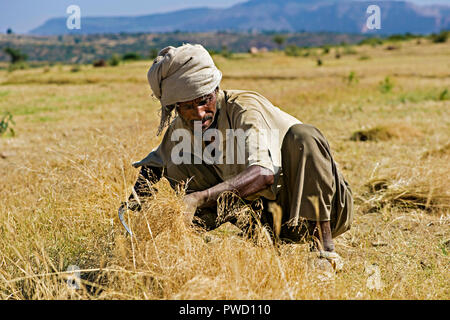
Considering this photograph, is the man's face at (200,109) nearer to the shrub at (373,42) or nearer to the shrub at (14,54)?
the shrub at (373,42)

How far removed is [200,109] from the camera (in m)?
2.56

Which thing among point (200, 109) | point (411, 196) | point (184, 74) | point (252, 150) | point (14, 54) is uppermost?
point (14, 54)

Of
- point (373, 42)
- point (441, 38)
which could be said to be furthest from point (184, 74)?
point (373, 42)

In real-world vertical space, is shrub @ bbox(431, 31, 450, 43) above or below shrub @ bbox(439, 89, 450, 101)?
above

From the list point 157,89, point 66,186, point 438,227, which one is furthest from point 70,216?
point 438,227

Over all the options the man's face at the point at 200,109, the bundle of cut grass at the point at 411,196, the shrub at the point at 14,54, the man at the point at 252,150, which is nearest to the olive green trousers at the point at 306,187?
the man at the point at 252,150

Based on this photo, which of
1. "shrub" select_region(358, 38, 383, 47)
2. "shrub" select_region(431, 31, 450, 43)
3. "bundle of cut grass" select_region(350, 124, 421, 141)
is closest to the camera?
"bundle of cut grass" select_region(350, 124, 421, 141)

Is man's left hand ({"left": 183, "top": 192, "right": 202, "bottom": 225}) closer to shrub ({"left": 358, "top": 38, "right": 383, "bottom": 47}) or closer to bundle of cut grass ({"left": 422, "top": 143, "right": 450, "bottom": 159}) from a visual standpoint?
bundle of cut grass ({"left": 422, "top": 143, "right": 450, "bottom": 159})

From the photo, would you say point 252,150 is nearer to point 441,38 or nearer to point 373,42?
point 441,38

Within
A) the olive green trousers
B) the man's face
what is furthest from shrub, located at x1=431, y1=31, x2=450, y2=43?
the man's face

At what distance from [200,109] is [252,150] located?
403 millimetres

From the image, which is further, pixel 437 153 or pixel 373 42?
pixel 373 42

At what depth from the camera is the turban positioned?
8.13ft
